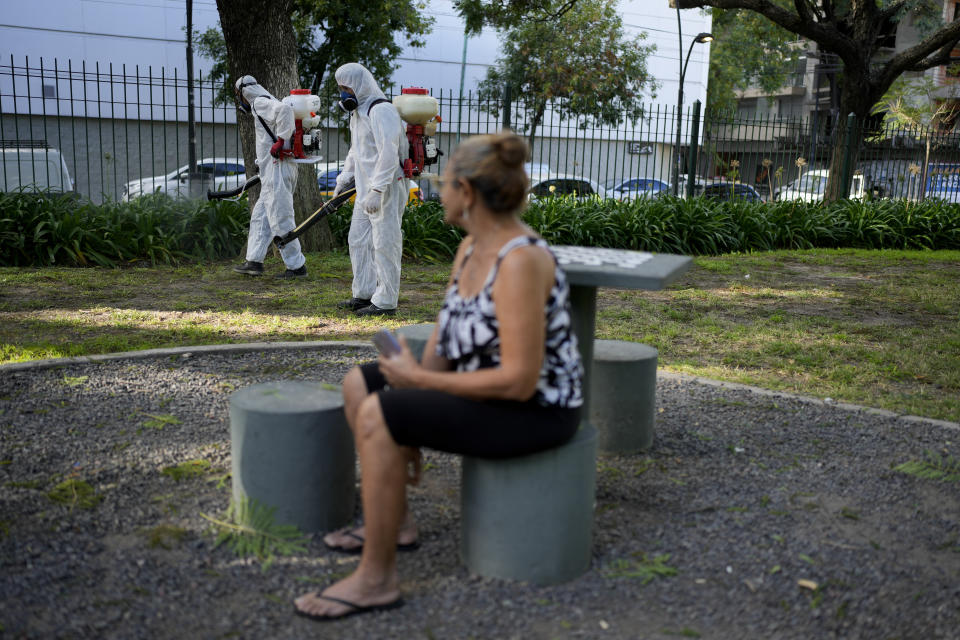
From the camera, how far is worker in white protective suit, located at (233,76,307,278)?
8.93 meters

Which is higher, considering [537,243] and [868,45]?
[868,45]

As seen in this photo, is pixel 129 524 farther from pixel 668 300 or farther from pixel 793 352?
pixel 668 300

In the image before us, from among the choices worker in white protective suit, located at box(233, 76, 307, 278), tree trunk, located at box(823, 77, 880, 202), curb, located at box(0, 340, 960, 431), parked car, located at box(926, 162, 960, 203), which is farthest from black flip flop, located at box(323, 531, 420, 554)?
parked car, located at box(926, 162, 960, 203)

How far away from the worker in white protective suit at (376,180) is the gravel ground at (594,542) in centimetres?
268

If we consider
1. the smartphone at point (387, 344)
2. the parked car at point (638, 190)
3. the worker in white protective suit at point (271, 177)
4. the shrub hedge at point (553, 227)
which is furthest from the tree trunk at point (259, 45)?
the smartphone at point (387, 344)

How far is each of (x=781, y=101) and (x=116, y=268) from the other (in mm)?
48900

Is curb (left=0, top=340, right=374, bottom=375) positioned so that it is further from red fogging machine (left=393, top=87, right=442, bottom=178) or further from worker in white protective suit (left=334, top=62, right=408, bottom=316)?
red fogging machine (left=393, top=87, right=442, bottom=178)

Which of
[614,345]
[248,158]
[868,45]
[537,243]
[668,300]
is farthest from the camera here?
[868,45]

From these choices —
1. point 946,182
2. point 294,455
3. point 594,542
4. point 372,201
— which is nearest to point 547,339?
point 594,542

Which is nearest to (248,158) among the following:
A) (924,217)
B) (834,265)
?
(834,265)

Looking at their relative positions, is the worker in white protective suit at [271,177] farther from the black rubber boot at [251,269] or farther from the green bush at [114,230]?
the green bush at [114,230]

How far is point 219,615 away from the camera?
→ 104 inches

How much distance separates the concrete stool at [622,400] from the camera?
13.4 ft

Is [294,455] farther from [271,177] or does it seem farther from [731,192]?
[731,192]
